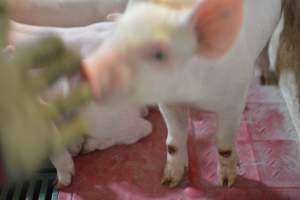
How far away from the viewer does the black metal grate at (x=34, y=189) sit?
51.4 inches

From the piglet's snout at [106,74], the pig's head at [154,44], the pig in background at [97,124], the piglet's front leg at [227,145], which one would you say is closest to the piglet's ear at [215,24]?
the pig's head at [154,44]

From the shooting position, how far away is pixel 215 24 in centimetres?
69

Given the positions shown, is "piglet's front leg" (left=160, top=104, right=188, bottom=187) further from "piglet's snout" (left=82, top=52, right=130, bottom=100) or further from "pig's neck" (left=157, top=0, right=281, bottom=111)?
"piglet's snout" (left=82, top=52, right=130, bottom=100)

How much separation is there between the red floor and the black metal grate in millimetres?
47

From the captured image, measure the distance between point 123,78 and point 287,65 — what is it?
2.83ft

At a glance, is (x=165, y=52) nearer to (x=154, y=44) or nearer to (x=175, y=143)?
(x=154, y=44)

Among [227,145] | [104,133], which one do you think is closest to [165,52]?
[227,145]

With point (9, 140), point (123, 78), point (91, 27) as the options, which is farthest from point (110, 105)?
point (91, 27)

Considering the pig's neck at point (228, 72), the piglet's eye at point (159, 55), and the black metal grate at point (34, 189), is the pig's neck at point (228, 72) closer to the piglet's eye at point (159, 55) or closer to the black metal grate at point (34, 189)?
the piglet's eye at point (159, 55)

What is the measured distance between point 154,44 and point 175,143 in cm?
57

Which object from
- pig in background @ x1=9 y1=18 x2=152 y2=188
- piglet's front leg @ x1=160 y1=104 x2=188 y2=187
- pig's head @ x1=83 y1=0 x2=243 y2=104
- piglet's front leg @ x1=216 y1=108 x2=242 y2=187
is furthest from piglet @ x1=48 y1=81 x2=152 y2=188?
pig's head @ x1=83 y1=0 x2=243 y2=104

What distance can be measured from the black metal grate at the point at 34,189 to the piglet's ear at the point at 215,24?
72 cm

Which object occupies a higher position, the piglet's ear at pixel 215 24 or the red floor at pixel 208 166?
the piglet's ear at pixel 215 24

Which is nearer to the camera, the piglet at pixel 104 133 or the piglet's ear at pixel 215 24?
the piglet's ear at pixel 215 24
